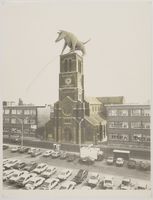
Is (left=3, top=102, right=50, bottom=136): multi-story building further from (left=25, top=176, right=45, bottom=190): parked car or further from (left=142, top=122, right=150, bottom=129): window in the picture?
(left=142, top=122, right=150, bottom=129): window

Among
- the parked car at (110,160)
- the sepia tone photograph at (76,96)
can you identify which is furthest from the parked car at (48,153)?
the parked car at (110,160)

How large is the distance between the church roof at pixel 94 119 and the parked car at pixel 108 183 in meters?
0.34

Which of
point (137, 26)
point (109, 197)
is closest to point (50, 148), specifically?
point (109, 197)

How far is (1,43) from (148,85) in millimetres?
945

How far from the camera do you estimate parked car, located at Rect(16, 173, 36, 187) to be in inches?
70.5

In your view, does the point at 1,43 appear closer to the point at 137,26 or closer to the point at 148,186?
the point at 137,26

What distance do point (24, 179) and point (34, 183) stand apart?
0.22 ft

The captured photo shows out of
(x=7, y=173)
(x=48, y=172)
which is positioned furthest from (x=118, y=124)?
(x=7, y=173)

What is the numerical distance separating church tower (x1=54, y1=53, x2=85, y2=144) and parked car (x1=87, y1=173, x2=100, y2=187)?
218mm

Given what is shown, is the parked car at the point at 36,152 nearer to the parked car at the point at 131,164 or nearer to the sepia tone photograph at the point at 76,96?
the sepia tone photograph at the point at 76,96

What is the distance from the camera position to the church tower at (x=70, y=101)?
181 centimetres

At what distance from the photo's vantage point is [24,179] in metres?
1.80

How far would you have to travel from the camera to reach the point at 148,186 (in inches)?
68.7

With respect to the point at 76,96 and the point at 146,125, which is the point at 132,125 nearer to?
the point at 146,125
